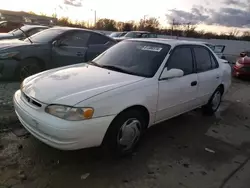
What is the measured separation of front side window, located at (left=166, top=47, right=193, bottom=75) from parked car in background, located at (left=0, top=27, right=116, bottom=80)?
3.46 metres

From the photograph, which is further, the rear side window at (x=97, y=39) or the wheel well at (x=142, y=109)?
the rear side window at (x=97, y=39)

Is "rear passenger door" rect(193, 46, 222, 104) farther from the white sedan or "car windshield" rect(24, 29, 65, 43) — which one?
"car windshield" rect(24, 29, 65, 43)

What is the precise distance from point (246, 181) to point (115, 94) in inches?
78.0

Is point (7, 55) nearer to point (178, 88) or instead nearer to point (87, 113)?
point (87, 113)

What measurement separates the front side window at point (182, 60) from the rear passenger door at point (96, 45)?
3.44 meters

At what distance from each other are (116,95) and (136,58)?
114 centimetres

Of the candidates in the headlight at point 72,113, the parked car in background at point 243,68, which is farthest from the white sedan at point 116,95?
the parked car in background at point 243,68

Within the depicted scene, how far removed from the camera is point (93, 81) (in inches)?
129

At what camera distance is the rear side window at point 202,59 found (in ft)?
15.0

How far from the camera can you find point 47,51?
646 centimetres

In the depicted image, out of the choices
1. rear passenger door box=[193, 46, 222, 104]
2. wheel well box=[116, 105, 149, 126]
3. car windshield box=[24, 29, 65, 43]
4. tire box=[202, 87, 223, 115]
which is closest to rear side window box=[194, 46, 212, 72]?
rear passenger door box=[193, 46, 222, 104]

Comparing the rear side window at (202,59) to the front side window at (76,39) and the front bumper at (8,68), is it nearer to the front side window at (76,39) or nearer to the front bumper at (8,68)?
the front side window at (76,39)

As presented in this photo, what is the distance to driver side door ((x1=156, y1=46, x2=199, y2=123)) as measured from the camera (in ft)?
12.1

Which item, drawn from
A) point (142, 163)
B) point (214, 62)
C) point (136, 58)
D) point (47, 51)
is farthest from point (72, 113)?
point (47, 51)
